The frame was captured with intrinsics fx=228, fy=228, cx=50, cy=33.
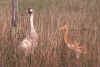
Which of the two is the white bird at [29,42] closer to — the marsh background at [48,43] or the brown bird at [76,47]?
the marsh background at [48,43]

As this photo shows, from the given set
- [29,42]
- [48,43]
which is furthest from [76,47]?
[29,42]

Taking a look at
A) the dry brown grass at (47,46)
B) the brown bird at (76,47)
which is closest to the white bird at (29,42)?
the dry brown grass at (47,46)

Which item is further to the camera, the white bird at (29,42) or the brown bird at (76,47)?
the brown bird at (76,47)

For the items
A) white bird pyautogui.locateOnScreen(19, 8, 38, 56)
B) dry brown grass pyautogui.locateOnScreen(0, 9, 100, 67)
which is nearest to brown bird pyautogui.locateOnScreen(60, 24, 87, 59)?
dry brown grass pyautogui.locateOnScreen(0, 9, 100, 67)

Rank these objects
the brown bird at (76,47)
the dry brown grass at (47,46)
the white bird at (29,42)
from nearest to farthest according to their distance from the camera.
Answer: the dry brown grass at (47,46) → the white bird at (29,42) → the brown bird at (76,47)

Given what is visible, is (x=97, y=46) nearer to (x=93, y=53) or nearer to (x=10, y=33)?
(x=93, y=53)

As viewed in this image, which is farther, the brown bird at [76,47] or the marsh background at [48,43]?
the brown bird at [76,47]

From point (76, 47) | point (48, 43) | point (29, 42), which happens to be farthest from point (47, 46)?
point (76, 47)

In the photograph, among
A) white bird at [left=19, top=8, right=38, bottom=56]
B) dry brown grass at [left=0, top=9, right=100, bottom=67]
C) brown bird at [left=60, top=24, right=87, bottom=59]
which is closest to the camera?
dry brown grass at [left=0, top=9, right=100, bottom=67]

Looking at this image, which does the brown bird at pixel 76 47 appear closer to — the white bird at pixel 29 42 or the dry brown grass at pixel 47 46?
the dry brown grass at pixel 47 46

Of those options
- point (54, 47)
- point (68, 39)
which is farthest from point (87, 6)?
point (54, 47)

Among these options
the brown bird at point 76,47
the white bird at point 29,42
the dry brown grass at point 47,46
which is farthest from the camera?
the brown bird at point 76,47

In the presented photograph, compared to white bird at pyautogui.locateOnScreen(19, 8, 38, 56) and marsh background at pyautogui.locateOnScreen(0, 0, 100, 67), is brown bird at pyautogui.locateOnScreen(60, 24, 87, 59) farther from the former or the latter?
white bird at pyautogui.locateOnScreen(19, 8, 38, 56)

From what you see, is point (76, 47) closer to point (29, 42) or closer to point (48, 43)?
point (48, 43)
